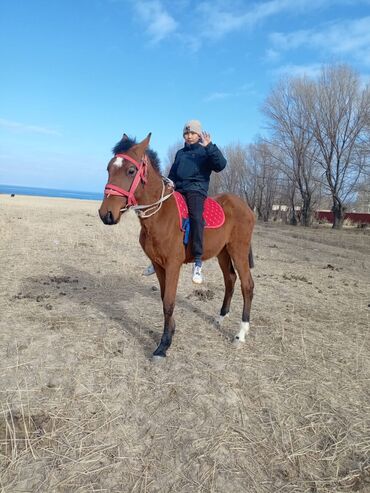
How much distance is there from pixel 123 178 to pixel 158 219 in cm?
70

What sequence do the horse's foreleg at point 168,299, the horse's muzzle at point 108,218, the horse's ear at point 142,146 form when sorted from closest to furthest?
the horse's muzzle at point 108,218, the horse's ear at point 142,146, the horse's foreleg at point 168,299

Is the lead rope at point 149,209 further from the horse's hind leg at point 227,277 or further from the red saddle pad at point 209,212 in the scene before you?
the horse's hind leg at point 227,277

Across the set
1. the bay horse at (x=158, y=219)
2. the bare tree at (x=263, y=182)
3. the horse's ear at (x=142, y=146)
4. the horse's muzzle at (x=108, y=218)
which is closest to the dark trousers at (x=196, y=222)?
the bay horse at (x=158, y=219)

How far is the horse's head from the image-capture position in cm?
390

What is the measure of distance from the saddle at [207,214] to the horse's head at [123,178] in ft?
2.16

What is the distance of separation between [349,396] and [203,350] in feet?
6.00


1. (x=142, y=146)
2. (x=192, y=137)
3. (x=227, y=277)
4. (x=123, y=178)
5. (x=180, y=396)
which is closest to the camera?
(x=180, y=396)

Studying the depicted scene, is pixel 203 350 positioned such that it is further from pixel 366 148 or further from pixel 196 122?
pixel 366 148

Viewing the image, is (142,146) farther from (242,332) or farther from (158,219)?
(242,332)

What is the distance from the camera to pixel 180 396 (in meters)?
3.52

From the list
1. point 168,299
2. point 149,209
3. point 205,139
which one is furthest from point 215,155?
point 168,299

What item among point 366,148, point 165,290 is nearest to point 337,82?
point 366,148

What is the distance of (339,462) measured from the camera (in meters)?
2.73

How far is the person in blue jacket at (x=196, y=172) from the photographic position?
4.63m
